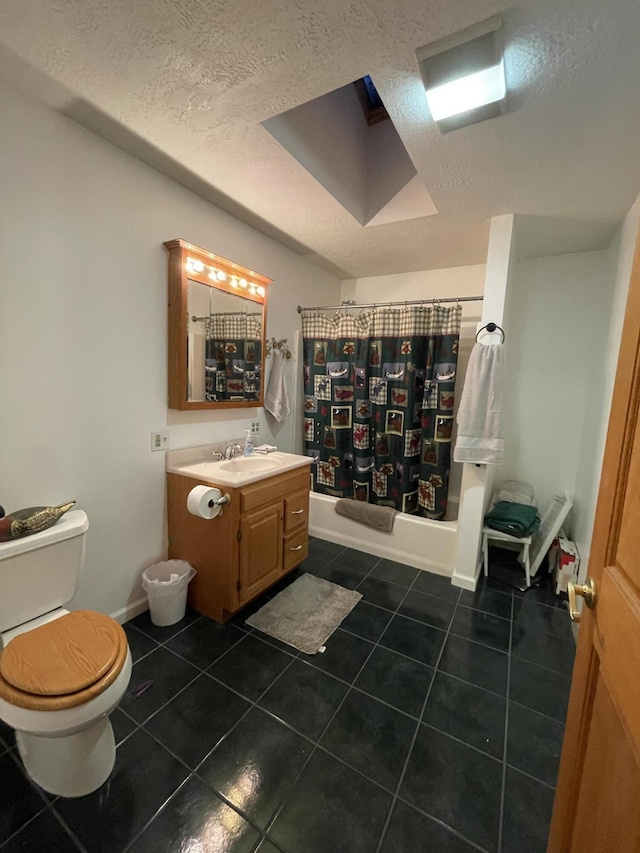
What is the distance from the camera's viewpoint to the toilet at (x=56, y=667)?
99 cm

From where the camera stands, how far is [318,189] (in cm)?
182

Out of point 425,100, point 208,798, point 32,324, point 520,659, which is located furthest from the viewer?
point 520,659

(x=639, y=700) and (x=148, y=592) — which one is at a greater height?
(x=639, y=700)

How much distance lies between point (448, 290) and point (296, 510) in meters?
2.26

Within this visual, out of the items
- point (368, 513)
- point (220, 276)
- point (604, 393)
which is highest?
point (220, 276)

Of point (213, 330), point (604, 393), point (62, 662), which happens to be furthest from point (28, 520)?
point (604, 393)

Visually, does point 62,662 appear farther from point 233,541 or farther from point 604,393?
point 604,393

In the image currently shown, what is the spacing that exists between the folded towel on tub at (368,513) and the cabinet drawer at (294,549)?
0.55 meters

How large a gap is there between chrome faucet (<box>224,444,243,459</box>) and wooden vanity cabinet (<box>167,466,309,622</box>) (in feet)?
1.28

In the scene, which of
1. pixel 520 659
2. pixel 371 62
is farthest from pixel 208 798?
pixel 371 62

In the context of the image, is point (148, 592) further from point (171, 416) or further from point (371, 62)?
point (371, 62)

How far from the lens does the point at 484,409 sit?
2186 mm

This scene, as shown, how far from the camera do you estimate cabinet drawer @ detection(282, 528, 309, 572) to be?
7.22 ft

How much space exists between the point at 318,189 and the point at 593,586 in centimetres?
203
